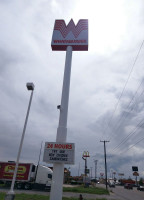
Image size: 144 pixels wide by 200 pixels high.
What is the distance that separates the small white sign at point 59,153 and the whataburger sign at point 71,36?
905 centimetres

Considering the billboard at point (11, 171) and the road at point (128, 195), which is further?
the billboard at point (11, 171)

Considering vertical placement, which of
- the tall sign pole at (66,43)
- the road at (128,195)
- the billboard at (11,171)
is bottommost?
the road at (128,195)

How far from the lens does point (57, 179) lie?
11570 mm

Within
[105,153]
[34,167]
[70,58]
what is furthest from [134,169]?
[70,58]

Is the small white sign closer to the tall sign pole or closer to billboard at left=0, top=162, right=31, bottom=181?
the tall sign pole

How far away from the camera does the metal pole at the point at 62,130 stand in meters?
11.3

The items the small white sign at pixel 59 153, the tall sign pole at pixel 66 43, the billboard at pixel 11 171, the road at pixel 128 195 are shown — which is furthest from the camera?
the billboard at pixel 11 171

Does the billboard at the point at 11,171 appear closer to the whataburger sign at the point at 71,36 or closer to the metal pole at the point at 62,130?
the metal pole at the point at 62,130

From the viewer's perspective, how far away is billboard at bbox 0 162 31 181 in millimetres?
26500

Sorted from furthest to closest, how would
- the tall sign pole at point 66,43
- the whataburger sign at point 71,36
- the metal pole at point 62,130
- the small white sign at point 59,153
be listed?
the whataburger sign at point 71,36 → the tall sign pole at point 66,43 → the small white sign at point 59,153 → the metal pole at point 62,130

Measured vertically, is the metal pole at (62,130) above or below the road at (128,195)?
above

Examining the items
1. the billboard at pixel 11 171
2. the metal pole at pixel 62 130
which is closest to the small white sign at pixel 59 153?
the metal pole at pixel 62 130

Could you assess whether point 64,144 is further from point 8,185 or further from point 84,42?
point 8,185

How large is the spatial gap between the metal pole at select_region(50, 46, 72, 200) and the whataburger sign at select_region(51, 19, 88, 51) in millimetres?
675
